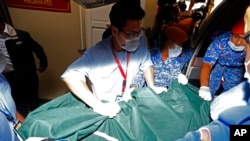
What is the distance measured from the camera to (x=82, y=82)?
1293mm

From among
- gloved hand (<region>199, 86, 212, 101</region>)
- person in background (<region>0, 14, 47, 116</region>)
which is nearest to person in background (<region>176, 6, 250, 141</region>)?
gloved hand (<region>199, 86, 212, 101</region>)

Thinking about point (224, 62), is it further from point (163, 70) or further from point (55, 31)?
point (55, 31)

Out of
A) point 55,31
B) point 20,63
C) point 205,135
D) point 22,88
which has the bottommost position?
point 22,88

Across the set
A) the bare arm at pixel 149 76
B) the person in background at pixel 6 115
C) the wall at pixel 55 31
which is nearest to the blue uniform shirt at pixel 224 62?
the bare arm at pixel 149 76

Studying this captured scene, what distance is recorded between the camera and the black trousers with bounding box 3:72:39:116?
208cm

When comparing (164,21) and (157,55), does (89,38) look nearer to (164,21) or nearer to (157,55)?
(164,21)

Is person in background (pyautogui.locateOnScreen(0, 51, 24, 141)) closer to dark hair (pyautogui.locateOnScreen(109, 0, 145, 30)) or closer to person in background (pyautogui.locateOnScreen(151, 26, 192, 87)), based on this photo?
dark hair (pyautogui.locateOnScreen(109, 0, 145, 30))

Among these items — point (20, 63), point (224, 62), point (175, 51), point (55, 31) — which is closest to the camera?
point (224, 62)

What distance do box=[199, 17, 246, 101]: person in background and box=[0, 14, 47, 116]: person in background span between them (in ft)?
4.30

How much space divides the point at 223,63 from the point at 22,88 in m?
1.53

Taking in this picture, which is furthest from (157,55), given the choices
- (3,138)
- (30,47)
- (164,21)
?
(30,47)

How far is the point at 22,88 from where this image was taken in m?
2.13

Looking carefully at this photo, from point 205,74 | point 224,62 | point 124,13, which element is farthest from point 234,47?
point 124,13

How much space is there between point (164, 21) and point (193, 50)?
Result: 32 cm
